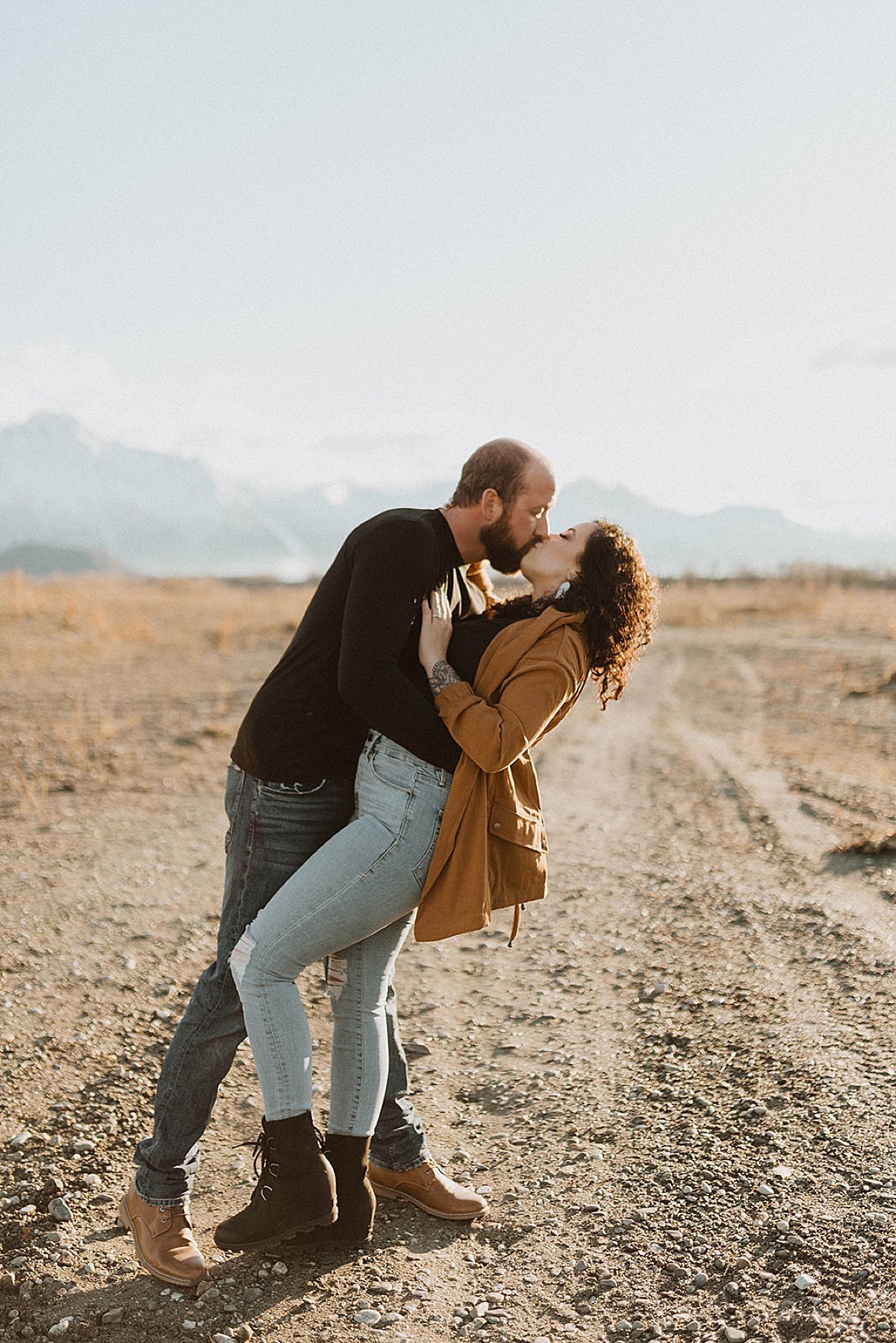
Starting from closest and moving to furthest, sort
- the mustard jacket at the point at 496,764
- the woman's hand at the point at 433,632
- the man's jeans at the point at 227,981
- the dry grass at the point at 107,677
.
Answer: the mustard jacket at the point at 496,764 < the woman's hand at the point at 433,632 < the man's jeans at the point at 227,981 < the dry grass at the point at 107,677

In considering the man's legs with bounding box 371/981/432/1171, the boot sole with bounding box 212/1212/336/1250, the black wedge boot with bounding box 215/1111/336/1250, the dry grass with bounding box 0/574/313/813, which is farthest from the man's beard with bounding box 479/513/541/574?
the dry grass with bounding box 0/574/313/813

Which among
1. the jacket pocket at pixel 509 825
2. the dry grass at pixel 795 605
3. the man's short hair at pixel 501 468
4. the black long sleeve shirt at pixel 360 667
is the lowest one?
the jacket pocket at pixel 509 825

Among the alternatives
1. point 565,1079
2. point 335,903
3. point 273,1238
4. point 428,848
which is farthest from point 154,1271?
point 565,1079

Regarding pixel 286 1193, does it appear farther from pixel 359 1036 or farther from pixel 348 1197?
pixel 359 1036

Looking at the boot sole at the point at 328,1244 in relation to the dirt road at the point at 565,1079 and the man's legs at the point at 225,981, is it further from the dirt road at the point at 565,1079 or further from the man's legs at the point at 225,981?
the man's legs at the point at 225,981

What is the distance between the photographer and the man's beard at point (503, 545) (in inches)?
109

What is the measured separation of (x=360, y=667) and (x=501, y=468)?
2.01ft

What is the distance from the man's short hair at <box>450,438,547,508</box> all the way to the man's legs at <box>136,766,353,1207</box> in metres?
0.84

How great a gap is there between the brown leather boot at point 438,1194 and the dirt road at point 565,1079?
54 millimetres

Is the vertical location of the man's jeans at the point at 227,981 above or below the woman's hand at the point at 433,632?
below

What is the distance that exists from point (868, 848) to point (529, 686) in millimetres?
4828

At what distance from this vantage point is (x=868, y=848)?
21.8ft

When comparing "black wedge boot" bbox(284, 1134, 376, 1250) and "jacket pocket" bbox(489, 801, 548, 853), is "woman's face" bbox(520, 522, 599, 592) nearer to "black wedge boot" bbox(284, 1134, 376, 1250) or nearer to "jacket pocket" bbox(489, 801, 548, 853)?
"jacket pocket" bbox(489, 801, 548, 853)

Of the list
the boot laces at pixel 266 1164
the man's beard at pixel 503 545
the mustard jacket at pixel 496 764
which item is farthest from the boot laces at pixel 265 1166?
the man's beard at pixel 503 545
